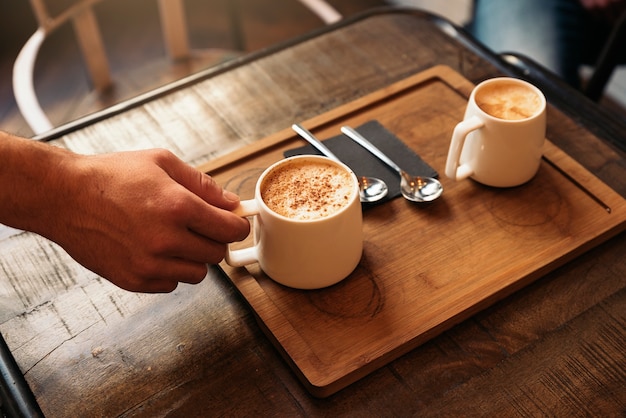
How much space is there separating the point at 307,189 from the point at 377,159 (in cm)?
24

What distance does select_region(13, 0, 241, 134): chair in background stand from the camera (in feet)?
4.96

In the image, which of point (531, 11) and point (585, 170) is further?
point (531, 11)

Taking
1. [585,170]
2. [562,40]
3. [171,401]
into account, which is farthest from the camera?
[562,40]

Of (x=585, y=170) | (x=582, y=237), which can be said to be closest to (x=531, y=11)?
(x=585, y=170)

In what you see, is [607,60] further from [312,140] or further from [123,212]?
[123,212]

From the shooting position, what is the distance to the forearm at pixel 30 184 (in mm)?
883

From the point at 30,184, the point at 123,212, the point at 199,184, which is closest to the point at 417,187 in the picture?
the point at 199,184

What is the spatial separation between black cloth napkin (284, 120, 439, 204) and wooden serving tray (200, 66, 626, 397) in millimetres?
23

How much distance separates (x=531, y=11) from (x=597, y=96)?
37 cm

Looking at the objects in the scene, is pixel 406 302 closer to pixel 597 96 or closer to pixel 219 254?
pixel 219 254

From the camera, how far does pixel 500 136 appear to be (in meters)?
1.00

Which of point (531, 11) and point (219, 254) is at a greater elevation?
point (219, 254)

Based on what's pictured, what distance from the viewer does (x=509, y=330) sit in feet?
2.97

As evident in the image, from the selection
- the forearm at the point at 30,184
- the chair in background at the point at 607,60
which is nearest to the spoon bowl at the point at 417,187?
the forearm at the point at 30,184
